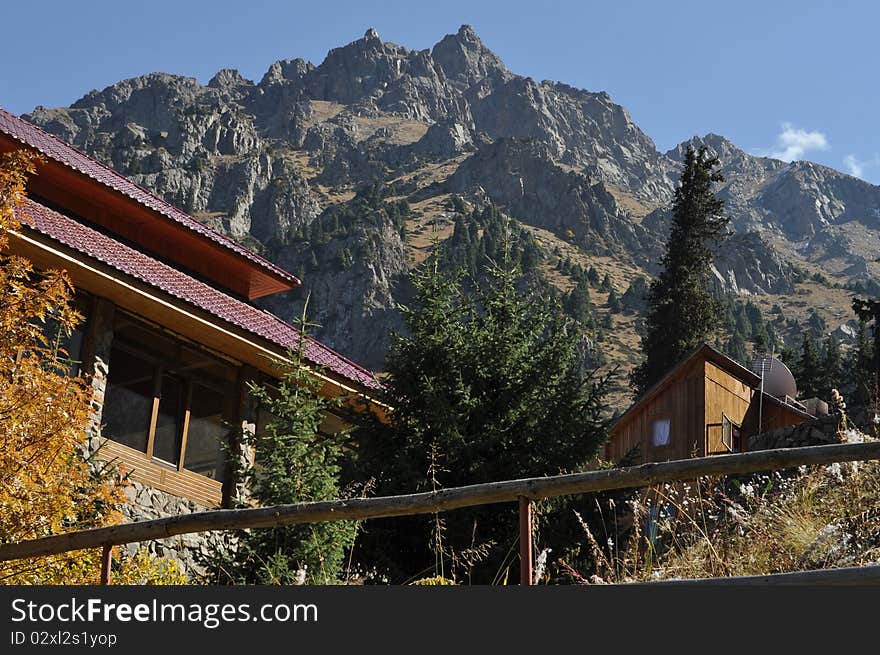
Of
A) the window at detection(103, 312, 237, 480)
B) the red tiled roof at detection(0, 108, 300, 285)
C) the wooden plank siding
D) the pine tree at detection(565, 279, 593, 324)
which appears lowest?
the wooden plank siding

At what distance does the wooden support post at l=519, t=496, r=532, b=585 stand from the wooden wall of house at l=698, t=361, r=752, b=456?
2149cm

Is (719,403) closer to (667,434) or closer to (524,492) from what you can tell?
(667,434)

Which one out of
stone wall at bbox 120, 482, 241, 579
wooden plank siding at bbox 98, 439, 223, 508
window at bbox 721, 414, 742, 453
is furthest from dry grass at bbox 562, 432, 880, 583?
window at bbox 721, 414, 742, 453

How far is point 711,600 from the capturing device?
426 cm

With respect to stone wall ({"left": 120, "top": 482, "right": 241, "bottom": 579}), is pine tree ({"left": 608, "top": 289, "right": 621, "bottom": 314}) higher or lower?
higher

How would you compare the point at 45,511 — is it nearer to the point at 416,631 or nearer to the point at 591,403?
the point at 416,631

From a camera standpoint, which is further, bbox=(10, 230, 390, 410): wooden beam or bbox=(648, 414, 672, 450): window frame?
bbox=(648, 414, 672, 450): window frame

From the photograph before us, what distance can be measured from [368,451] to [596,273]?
14312cm

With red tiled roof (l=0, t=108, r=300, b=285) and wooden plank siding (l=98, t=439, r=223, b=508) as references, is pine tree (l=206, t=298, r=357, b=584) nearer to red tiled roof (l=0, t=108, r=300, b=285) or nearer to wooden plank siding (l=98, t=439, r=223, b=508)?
wooden plank siding (l=98, t=439, r=223, b=508)

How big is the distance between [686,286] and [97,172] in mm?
34762

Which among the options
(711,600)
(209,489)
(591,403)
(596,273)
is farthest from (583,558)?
(596,273)

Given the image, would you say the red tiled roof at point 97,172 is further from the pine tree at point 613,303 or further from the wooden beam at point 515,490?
the pine tree at point 613,303

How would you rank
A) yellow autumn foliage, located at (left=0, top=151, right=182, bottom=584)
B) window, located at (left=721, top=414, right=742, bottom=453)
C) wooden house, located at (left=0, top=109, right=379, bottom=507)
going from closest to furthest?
yellow autumn foliage, located at (left=0, top=151, right=182, bottom=584) → wooden house, located at (left=0, top=109, right=379, bottom=507) → window, located at (left=721, top=414, right=742, bottom=453)

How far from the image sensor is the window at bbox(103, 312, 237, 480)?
16.2 metres
